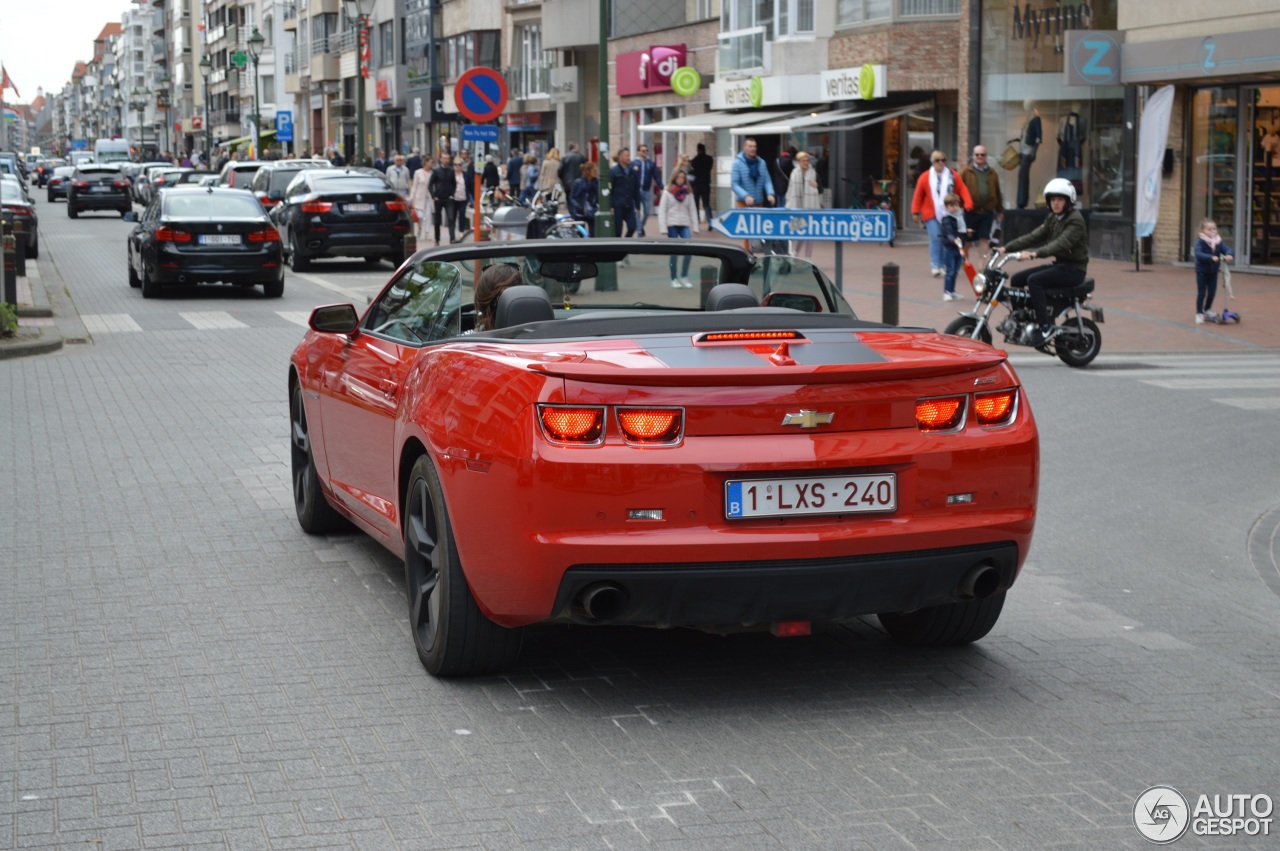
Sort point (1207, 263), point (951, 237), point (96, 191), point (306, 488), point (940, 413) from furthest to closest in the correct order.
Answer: point (96, 191)
point (951, 237)
point (1207, 263)
point (306, 488)
point (940, 413)

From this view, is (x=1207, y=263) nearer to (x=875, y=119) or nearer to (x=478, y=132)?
(x=478, y=132)

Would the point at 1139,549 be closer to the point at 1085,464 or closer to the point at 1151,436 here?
the point at 1085,464

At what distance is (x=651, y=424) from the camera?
5.07 metres

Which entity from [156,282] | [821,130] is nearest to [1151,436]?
[156,282]

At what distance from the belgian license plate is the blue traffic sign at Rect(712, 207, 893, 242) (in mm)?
9415

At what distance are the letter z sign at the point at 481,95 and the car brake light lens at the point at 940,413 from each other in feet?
55.3

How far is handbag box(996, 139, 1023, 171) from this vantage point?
3259 centimetres

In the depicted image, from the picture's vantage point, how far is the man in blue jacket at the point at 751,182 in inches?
952

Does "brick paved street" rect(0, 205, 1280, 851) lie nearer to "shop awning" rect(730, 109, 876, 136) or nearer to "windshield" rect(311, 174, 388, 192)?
"windshield" rect(311, 174, 388, 192)

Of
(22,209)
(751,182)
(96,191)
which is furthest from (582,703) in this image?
(96,191)

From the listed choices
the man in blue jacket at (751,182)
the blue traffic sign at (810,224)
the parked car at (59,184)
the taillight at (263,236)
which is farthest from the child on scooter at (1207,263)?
the parked car at (59,184)

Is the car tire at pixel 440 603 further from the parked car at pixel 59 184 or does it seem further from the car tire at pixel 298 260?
the parked car at pixel 59 184

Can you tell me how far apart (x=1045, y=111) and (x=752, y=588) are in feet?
93.6

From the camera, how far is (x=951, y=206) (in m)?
22.8
